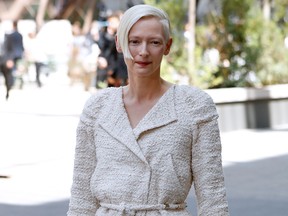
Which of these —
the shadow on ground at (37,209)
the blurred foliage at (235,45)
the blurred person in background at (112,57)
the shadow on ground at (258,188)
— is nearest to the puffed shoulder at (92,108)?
the shadow on ground at (258,188)

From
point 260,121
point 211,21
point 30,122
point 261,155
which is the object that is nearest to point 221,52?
point 211,21

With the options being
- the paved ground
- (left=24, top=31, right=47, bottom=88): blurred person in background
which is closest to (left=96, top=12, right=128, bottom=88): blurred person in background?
the paved ground

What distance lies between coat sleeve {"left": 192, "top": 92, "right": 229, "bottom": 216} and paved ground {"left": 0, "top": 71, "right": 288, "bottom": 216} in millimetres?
6276

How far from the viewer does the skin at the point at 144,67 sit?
3.27 meters

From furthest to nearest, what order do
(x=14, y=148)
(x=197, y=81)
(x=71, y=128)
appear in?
(x=197, y=81) → (x=71, y=128) → (x=14, y=148)

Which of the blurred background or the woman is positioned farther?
the blurred background

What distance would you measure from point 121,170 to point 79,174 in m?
0.24

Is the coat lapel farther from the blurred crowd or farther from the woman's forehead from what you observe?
the blurred crowd

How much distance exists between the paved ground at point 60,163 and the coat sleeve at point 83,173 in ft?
20.2

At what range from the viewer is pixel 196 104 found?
11.0 feet

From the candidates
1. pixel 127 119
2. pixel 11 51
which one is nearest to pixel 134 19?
pixel 127 119

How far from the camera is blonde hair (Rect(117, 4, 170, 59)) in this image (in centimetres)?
325

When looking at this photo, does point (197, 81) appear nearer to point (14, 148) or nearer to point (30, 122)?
point (30, 122)

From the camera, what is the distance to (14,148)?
15.1 metres
